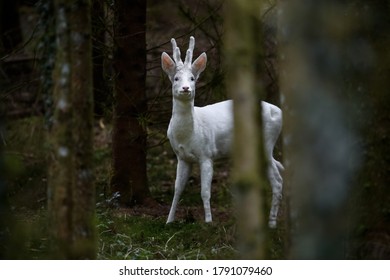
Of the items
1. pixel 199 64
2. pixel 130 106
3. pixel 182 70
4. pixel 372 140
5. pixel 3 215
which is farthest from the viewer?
pixel 130 106

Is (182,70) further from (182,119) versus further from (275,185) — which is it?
(275,185)

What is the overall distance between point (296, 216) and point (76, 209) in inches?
53.2

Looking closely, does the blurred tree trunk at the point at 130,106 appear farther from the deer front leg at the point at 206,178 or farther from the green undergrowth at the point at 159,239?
the deer front leg at the point at 206,178

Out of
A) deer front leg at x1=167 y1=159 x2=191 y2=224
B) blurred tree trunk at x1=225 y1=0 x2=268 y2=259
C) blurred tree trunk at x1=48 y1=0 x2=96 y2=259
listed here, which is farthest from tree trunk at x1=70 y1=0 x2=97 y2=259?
deer front leg at x1=167 y1=159 x2=191 y2=224

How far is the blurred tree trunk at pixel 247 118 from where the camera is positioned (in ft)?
12.6

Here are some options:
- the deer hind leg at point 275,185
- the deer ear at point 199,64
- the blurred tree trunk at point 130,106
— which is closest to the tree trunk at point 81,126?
the deer hind leg at point 275,185

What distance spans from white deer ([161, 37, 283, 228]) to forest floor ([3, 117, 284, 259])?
0.45 m

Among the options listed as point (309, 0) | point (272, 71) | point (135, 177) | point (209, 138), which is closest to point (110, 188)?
point (135, 177)

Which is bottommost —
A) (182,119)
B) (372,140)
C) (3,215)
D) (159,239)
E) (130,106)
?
(159,239)

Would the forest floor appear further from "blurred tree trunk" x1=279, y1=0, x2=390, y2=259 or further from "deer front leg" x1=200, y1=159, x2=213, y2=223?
"blurred tree trunk" x1=279, y1=0, x2=390, y2=259

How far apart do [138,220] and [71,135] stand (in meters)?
4.05

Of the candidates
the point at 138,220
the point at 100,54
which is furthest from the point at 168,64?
the point at 100,54

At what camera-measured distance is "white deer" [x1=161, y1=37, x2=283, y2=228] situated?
8219 millimetres

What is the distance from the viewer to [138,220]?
8500mm
